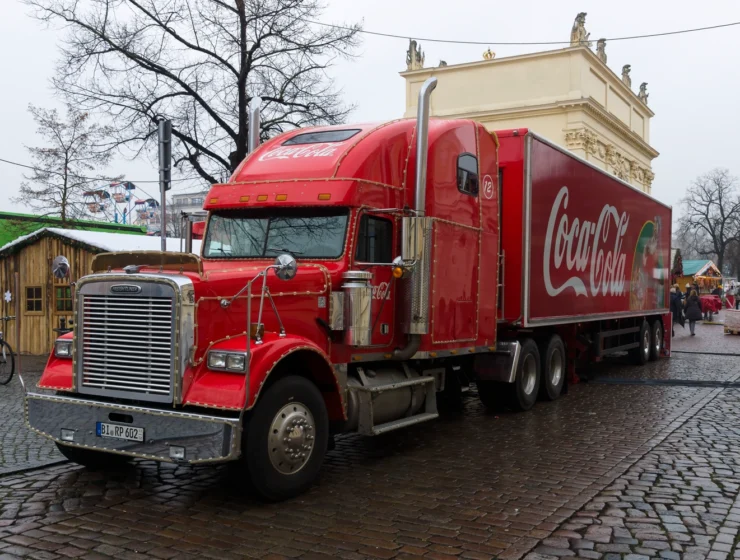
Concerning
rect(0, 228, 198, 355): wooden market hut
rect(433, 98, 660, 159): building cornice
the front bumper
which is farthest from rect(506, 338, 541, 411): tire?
rect(433, 98, 660, 159): building cornice

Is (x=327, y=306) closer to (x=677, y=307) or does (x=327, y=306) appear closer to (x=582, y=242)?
(x=582, y=242)

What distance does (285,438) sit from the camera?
6.26 m

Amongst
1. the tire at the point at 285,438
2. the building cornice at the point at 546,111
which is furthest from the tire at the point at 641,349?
the building cornice at the point at 546,111

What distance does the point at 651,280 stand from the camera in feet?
56.5

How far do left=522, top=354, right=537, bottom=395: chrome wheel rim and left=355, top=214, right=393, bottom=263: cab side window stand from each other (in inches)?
153

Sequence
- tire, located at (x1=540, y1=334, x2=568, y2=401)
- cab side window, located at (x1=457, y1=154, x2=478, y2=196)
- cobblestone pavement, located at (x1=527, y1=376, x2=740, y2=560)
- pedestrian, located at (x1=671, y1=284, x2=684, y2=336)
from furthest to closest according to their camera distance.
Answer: pedestrian, located at (x1=671, y1=284, x2=684, y2=336), tire, located at (x1=540, y1=334, x2=568, y2=401), cab side window, located at (x1=457, y1=154, x2=478, y2=196), cobblestone pavement, located at (x1=527, y1=376, x2=740, y2=560)

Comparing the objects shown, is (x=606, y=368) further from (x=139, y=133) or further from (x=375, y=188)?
(x=139, y=133)

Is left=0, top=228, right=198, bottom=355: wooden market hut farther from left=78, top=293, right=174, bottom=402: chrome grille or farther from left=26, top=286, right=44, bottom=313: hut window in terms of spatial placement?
left=78, top=293, right=174, bottom=402: chrome grille

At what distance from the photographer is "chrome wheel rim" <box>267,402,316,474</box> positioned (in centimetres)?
620

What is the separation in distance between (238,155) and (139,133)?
2.74 m

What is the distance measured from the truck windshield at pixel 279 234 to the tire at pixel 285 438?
1539 millimetres

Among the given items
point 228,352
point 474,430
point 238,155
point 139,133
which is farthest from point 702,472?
point 139,133

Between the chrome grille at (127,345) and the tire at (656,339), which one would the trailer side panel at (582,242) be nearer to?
the tire at (656,339)

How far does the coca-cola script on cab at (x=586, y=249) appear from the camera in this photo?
11203 millimetres
